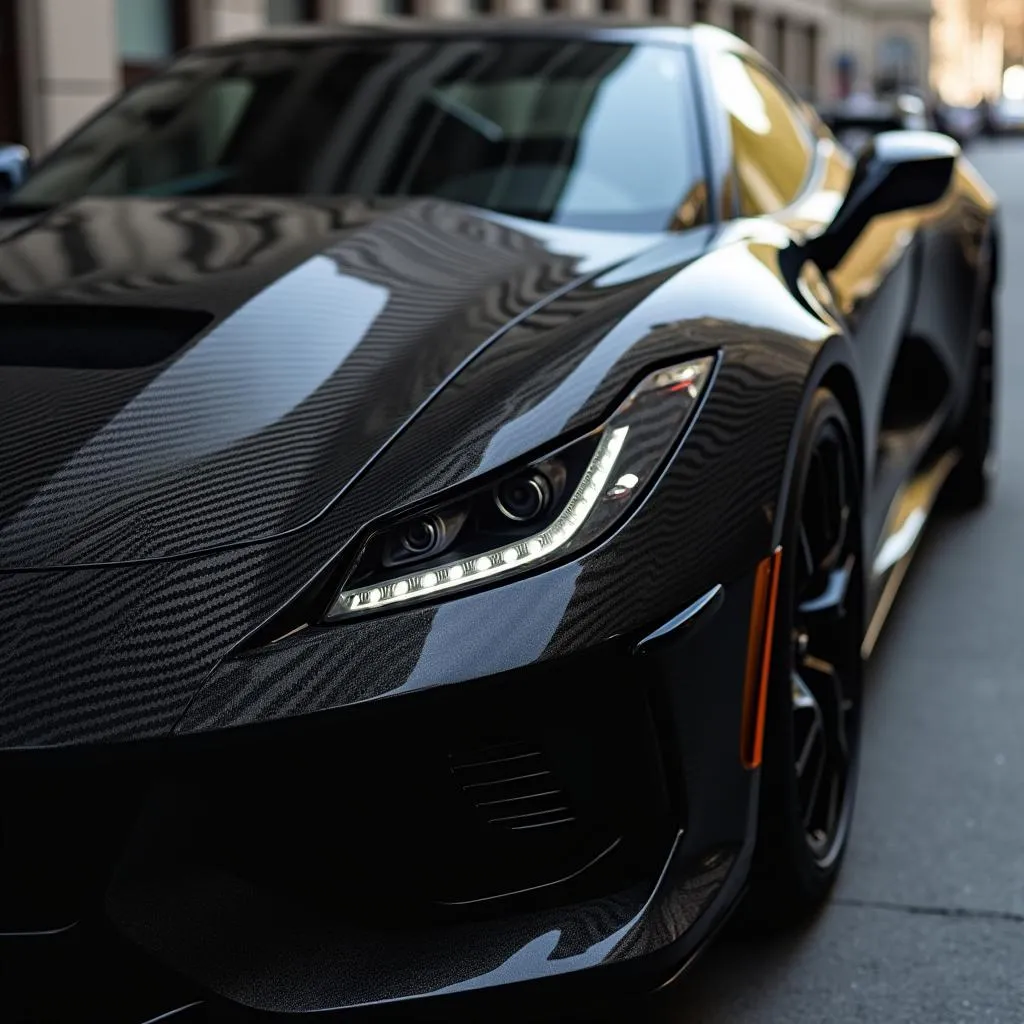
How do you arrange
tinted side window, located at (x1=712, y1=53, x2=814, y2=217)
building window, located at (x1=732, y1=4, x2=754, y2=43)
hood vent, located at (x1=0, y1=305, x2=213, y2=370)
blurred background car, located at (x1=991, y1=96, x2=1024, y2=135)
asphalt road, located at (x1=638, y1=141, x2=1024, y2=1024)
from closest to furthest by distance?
hood vent, located at (x1=0, y1=305, x2=213, y2=370) < asphalt road, located at (x1=638, y1=141, x2=1024, y2=1024) < tinted side window, located at (x1=712, y1=53, x2=814, y2=217) < building window, located at (x1=732, y1=4, x2=754, y2=43) < blurred background car, located at (x1=991, y1=96, x2=1024, y2=135)

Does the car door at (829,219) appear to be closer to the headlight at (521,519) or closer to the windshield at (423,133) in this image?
the windshield at (423,133)

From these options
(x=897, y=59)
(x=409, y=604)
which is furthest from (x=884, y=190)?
(x=897, y=59)

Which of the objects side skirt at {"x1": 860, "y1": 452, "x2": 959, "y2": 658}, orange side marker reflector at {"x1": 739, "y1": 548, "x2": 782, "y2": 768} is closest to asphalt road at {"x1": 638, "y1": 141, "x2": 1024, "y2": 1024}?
side skirt at {"x1": 860, "y1": 452, "x2": 959, "y2": 658}

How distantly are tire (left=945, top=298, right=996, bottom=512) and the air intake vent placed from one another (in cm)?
318

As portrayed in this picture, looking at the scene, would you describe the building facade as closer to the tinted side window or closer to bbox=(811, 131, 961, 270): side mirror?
the tinted side window

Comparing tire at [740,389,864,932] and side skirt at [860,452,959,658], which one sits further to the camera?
side skirt at [860,452,959,658]

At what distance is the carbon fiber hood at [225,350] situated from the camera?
2.06 m

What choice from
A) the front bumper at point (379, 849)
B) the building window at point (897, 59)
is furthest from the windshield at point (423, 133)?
the building window at point (897, 59)

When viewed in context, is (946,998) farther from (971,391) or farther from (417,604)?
(971,391)

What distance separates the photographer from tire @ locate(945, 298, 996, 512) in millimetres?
5004

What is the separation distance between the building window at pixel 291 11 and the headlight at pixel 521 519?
12624mm

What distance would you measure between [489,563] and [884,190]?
1.56m

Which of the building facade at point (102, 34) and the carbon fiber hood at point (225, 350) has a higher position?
the carbon fiber hood at point (225, 350)

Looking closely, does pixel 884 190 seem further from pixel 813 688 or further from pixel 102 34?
pixel 102 34
